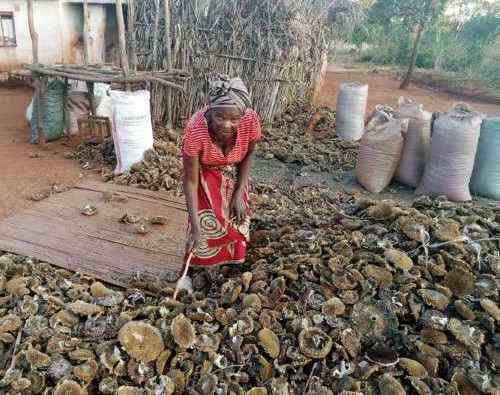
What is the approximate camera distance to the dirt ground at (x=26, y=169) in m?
4.38

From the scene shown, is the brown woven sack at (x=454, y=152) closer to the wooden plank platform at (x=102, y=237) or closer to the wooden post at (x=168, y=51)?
the wooden plank platform at (x=102, y=237)

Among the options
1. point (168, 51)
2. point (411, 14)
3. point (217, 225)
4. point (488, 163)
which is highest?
point (411, 14)

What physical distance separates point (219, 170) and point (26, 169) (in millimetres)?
3809

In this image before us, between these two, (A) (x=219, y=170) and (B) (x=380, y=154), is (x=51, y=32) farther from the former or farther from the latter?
(A) (x=219, y=170)

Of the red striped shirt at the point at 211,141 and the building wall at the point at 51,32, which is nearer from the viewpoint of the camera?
the red striped shirt at the point at 211,141

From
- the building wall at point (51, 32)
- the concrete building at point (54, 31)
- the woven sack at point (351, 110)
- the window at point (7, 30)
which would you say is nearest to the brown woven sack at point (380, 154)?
the woven sack at point (351, 110)

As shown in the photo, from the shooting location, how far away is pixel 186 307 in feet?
7.28

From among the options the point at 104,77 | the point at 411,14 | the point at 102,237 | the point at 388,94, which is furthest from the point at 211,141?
the point at 411,14

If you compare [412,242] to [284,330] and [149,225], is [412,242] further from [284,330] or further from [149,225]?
[149,225]

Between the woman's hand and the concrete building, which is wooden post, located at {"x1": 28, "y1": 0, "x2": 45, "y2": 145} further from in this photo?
the woman's hand

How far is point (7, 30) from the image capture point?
9.44m

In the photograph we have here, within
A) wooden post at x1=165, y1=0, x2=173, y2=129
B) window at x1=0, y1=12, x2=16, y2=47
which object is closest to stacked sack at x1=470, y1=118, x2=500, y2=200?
wooden post at x1=165, y1=0, x2=173, y2=129

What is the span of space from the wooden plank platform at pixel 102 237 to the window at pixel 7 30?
7.24 metres

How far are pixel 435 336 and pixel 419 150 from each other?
10.1 feet
